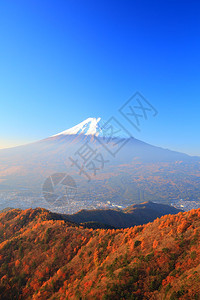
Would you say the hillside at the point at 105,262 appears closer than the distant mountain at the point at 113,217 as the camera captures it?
Yes

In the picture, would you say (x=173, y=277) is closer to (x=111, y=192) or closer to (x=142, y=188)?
(x=111, y=192)

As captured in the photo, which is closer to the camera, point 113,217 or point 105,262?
point 105,262

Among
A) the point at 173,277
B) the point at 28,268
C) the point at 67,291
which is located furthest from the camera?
the point at 28,268

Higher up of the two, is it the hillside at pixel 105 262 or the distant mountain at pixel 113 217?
the hillside at pixel 105 262

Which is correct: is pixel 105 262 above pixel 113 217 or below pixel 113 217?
above

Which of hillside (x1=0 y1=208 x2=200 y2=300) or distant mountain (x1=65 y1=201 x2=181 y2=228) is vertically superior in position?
hillside (x1=0 y1=208 x2=200 y2=300)

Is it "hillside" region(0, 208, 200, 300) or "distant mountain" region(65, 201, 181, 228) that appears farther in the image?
"distant mountain" region(65, 201, 181, 228)

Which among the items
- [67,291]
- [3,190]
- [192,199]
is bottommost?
[192,199]

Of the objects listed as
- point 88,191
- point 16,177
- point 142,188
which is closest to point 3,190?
point 16,177
